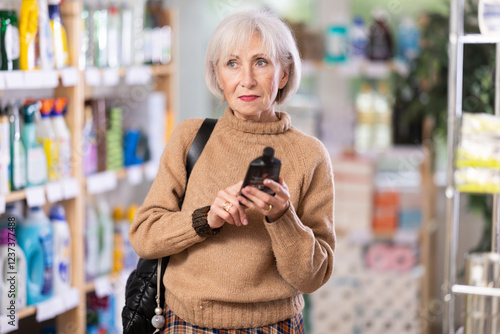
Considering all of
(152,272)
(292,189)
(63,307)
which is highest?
(292,189)

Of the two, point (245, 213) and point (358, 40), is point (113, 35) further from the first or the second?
point (245, 213)

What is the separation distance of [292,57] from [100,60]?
169cm

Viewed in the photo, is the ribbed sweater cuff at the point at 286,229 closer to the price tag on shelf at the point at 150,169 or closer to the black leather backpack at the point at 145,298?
the black leather backpack at the point at 145,298

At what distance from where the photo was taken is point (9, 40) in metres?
2.37

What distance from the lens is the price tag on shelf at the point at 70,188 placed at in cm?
274

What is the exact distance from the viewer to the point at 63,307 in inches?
108

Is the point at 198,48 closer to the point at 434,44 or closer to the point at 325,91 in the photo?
the point at 325,91

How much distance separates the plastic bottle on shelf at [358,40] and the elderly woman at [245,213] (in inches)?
99.2

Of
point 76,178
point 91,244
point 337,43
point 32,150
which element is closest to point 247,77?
point 32,150

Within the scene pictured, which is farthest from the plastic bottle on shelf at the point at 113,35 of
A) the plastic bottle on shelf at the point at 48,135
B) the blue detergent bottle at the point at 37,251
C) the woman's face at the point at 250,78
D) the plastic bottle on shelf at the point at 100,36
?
the woman's face at the point at 250,78

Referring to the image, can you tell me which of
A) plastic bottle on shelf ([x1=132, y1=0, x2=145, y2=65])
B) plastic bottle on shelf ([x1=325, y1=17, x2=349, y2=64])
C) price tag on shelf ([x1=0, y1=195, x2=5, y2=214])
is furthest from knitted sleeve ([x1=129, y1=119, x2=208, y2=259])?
plastic bottle on shelf ([x1=325, y1=17, x2=349, y2=64])

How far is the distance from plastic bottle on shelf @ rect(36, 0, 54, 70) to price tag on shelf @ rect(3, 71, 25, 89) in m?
0.17

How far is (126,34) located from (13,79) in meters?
0.88

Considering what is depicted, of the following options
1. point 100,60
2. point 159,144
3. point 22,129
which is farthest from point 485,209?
point 22,129
